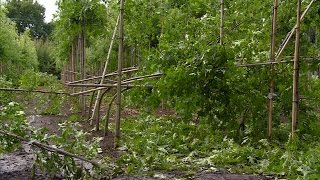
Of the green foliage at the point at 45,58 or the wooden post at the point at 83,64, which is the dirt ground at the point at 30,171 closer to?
the wooden post at the point at 83,64

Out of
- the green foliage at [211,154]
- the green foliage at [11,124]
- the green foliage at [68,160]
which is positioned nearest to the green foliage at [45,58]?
the green foliage at [211,154]

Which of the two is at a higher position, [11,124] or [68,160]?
[11,124]

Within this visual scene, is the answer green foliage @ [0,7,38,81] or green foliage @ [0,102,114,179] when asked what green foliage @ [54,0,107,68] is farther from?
green foliage @ [0,7,38,81]

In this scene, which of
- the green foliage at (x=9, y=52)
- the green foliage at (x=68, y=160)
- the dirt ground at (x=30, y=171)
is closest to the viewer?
the green foliage at (x=68, y=160)

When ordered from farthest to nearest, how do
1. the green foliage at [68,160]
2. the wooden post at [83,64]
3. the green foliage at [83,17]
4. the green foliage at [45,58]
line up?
the green foliage at [45,58]
the wooden post at [83,64]
the green foliage at [83,17]
the green foliage at [68,160]

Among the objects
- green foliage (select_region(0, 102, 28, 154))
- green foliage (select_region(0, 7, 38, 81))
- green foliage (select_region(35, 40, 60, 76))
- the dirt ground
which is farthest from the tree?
green foliage (select_region(0, 102, 28, 154))

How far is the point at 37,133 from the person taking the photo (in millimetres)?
4383

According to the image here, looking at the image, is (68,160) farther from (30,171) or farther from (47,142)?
(30,171)

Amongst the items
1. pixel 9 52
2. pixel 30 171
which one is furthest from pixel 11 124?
pixel 9 52

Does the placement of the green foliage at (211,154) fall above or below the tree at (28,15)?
below

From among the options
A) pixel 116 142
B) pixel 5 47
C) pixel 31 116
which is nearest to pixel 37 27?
pixel 5 47

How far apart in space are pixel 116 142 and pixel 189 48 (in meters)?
1.83

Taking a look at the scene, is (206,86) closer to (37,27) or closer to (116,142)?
(116,142)

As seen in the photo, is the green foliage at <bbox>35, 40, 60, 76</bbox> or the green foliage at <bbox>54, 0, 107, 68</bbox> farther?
the green foliage at <bbox>35, 40, 60, 76</bbox>
